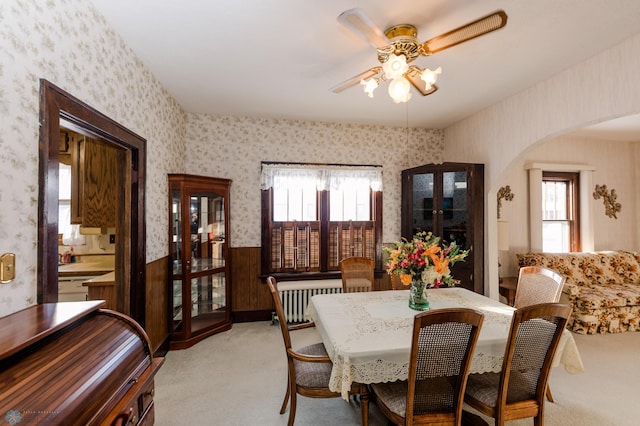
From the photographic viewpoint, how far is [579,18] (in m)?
1.97

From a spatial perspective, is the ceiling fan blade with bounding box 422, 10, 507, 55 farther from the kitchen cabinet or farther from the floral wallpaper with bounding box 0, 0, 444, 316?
the kitchen cabinet

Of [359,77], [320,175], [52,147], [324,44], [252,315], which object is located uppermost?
[324,44]

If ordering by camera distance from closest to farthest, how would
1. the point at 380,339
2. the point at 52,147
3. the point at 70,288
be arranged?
the point at 52,147
the point at 380,339
the point at 70,288

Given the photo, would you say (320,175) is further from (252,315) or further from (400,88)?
(400,88)

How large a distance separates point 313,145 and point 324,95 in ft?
3.35

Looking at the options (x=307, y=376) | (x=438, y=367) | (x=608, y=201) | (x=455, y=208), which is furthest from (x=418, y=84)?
(x=608, y=201)

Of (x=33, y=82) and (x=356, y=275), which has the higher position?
(x=33, y=82)

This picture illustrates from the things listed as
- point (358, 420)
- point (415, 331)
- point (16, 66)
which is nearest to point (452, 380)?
point (415, 331)

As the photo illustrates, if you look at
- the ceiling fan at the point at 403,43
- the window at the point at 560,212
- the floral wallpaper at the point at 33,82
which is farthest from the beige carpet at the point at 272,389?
the ceiling fan at the point at 403,43

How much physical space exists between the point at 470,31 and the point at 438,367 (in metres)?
1.77

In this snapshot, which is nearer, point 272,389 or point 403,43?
point 403,43

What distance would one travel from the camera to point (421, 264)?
7.00 ft

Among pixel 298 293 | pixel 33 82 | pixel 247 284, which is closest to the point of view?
pixel 33 82

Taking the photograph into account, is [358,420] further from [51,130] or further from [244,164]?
[244,164]
